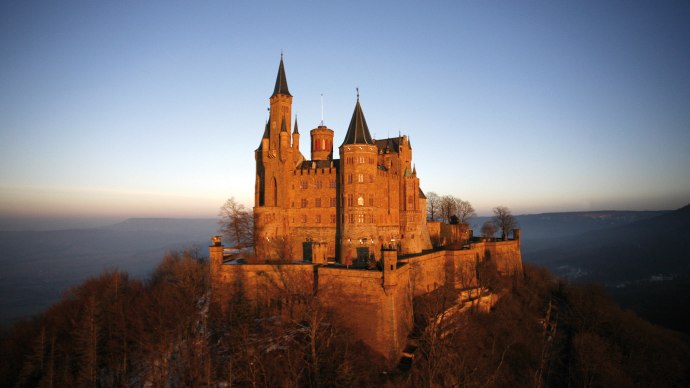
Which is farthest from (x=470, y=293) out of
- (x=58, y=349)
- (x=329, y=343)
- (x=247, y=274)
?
(x=58, y=349)

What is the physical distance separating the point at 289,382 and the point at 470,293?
79.5 ft

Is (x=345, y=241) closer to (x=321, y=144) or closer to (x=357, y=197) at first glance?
(x=357, y=197)

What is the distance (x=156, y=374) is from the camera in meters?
27.5

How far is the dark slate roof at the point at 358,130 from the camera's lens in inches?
1697

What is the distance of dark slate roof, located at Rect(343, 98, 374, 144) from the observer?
43094 mm

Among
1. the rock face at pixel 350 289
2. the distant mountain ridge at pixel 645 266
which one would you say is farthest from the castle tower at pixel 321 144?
the distant mountain ridge at pixel 645 266

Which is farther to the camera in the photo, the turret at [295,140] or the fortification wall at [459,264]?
the turret at [295,140]

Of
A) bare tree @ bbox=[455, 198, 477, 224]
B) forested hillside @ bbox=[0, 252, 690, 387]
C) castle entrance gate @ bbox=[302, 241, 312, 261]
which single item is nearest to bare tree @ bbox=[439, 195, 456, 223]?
bare tree @ bbox=[455, 198, 477, 224]

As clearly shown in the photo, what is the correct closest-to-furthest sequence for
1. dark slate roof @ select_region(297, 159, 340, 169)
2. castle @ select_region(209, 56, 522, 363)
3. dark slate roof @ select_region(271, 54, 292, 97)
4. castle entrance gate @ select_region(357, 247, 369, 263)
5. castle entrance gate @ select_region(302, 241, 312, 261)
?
castle @ select_region(209, 56, 522, 363) → castle entrance gate @ select_region(357, 247, 369, 263) → castle entrance gate @ select_region(302, 241, 312, 261) → dark slate roof @ select_region(271, 54, 292, 97) → dark slate roof @ select_region(297, 159, 340, 169)

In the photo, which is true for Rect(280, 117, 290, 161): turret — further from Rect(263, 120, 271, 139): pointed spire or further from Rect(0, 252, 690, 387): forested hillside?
Rect(0, 252, 690, 387): forested hillside

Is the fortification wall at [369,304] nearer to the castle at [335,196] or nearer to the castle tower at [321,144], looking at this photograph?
the castle at [335,196]

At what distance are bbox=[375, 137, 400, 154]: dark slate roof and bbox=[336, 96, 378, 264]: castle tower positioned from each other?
22.2ft

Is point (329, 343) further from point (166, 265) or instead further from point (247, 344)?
point (166, 265)

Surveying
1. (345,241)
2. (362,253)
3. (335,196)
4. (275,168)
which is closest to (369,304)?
(362,253)
